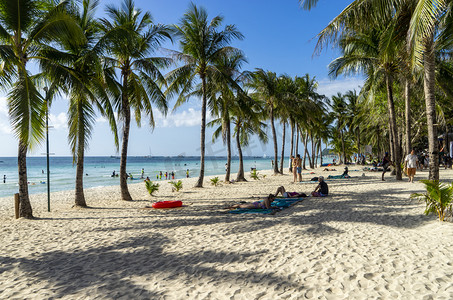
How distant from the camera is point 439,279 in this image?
324 centimetres

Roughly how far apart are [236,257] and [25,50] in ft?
25.1

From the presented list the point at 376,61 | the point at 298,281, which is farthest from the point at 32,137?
the point at 376,61

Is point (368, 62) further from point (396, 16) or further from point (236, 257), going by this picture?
point (236, 257)

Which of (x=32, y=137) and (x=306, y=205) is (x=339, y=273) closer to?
(x=306, y=205)

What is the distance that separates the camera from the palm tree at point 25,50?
6.13m

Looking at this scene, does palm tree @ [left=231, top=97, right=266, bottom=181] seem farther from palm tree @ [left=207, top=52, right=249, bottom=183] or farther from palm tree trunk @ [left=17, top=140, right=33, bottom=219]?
palm tree trunk @ [left=17, top=140, right=33, bottom=219]

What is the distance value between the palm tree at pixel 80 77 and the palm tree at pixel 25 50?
50 centimetres

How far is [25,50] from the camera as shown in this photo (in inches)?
283

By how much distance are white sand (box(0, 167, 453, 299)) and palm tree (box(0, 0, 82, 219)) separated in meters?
2.22

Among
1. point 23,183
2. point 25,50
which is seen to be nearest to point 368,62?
point 25,50

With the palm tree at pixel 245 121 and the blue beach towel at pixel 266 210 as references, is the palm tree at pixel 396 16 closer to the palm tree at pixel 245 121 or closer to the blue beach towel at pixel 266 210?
the blue beach towel at pixel 266 210

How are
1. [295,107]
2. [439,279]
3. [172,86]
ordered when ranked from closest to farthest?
[439,279] → [172,86] → [295,107]

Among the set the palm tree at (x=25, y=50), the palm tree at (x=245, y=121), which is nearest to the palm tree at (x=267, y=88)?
the palm tree at (x=245, y=121)

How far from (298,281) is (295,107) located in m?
20.5
